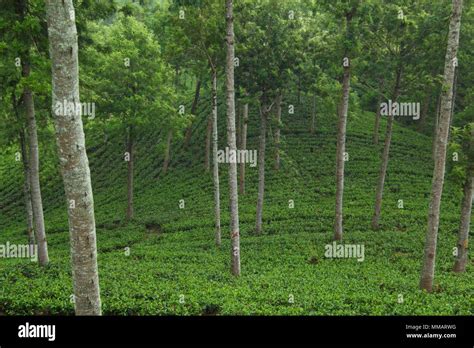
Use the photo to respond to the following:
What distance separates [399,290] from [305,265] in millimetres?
5271

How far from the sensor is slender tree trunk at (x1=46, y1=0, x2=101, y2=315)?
243 inches

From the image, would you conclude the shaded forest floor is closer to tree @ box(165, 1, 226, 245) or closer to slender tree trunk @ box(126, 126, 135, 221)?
slender tree trunk @ box(126, 126, 135, 221)

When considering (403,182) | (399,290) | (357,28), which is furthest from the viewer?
(403,182)

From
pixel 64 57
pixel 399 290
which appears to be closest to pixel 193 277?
pixel 399 290

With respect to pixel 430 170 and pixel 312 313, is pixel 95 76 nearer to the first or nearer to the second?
pixel 312 313

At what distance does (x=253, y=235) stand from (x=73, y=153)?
1803 cm

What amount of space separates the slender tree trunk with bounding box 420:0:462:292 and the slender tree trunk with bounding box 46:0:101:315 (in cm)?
1043

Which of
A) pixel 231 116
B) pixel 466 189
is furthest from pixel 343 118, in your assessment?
pixel 231 116

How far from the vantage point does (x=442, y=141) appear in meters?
12.8

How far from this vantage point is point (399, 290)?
13.6m
